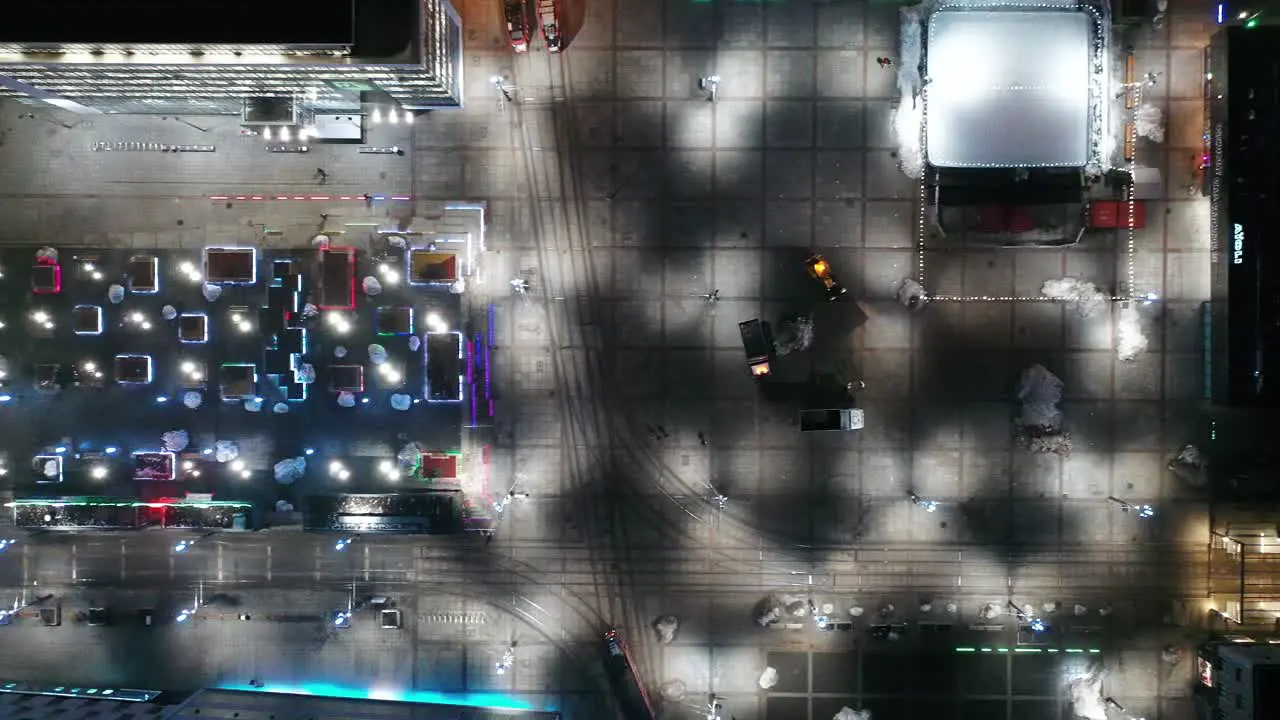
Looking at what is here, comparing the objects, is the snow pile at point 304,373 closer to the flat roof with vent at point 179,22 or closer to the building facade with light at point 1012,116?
the flat roof with vent at point 179,22

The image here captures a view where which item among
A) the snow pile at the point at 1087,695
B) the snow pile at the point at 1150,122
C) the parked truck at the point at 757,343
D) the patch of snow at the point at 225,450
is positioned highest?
the snow pile at the point at 1150,122

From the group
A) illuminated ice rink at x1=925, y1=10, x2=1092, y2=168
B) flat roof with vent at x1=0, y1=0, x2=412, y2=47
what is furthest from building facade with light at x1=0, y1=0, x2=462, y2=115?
illuminated ice rink at x1=925, y1=10, x2=1092, y2=168

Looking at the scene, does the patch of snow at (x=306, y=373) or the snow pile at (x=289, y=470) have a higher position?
the patch of snow at (x=306, y=373)

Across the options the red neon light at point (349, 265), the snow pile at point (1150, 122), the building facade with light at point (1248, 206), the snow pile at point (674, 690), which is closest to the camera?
the building facade with light at point (1248, 206)

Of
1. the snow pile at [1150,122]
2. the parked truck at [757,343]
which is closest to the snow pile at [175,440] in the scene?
the parked truck at [757,343]

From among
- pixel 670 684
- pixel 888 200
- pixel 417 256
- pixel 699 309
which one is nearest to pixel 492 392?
pixel 417 256

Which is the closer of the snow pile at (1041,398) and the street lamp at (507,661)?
the snow pile at (1041,398)
